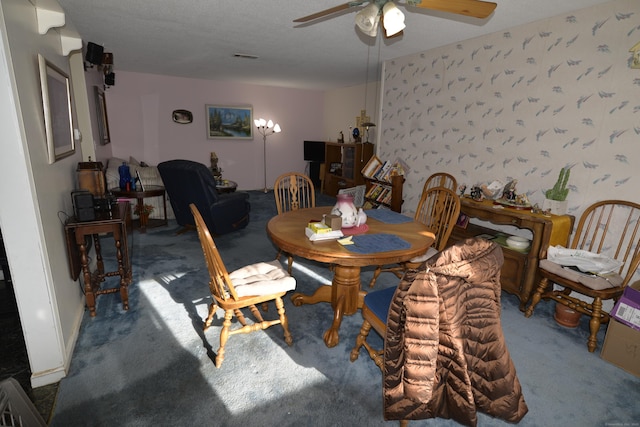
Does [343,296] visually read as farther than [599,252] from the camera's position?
No

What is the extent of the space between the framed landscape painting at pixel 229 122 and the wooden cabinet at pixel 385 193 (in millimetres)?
3927

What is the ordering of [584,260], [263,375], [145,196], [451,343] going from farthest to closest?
[145,196] < [584,260] < [263,375] < [451,343]

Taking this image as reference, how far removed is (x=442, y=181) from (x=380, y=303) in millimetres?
2261

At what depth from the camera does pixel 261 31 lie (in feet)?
10.9

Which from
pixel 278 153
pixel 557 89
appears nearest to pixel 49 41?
pixel 557 89

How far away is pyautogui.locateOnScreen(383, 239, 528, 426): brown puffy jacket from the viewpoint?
1.24 m

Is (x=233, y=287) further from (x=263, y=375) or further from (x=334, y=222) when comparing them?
(x=334, y=222)

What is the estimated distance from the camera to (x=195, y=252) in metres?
3.77

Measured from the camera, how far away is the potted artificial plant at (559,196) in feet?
8.75

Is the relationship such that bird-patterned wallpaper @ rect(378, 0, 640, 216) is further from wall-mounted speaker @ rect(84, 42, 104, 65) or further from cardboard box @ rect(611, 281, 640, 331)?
wall-mounted speaker @ rect(84, 42, 104, 65)

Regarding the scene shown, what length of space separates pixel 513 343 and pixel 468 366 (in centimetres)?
105

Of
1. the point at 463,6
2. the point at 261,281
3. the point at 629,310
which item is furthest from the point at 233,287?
the point at 629,310

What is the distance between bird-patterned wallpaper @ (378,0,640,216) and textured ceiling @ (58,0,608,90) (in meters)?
0.20

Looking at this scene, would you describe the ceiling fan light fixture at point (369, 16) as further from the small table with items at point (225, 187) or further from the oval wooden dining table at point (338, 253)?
the small table with items at point (225, 187)
